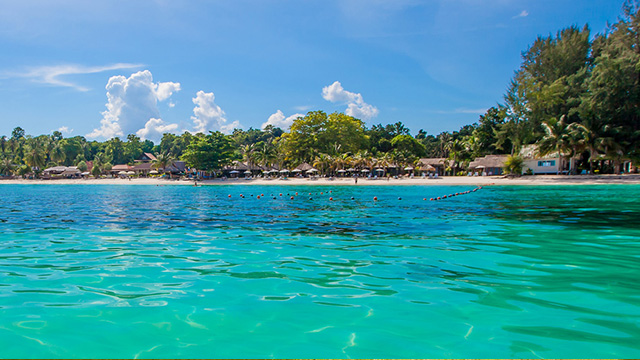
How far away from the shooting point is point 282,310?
4.77m

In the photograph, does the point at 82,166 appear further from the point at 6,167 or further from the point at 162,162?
the point at 162,162

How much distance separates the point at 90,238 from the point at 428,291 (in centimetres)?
939

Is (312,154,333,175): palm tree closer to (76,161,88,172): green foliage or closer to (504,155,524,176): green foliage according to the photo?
(504,155,524,176): green foliage

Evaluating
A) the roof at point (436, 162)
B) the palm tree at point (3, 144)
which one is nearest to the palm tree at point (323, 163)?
the roof at point (436, 162)

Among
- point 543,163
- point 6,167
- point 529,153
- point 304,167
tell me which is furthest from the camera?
point 6,167

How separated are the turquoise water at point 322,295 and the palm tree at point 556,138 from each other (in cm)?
3907

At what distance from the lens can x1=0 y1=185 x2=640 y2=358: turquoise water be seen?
384 centimetres

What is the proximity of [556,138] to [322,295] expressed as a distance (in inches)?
1915

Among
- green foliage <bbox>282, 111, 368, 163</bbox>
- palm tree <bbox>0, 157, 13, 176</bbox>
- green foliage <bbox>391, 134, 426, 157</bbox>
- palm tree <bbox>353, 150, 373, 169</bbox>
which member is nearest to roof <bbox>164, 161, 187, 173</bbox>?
green foliage <bbox>282, 111, 368, 163</bbox>

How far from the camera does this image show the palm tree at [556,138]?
43.8m

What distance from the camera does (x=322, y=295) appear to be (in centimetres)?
533

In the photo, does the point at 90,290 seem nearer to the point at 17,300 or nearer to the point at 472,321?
the point at 17,300

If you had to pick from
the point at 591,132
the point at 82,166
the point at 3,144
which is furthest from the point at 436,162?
the point at 3,144

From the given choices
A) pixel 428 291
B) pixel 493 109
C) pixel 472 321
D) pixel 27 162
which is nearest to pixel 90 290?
pixel 428 291
